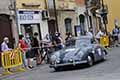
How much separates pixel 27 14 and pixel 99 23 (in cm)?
1767

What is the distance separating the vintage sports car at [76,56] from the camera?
20.6 metres

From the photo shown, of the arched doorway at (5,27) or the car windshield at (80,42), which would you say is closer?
the car windshield at (80,42)

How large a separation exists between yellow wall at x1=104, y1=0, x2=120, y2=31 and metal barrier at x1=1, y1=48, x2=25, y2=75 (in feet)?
93.5

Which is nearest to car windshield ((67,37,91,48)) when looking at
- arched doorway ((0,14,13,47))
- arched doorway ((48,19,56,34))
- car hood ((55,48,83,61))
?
car hood ((55,48,83,61))

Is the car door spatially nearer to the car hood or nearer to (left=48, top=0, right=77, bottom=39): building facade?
the car hood

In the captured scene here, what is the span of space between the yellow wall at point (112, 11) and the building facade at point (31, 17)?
690 inches

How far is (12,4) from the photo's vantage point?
30.7 metres

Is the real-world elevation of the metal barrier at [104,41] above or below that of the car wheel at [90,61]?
below

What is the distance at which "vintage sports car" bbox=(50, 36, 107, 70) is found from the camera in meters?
20.6

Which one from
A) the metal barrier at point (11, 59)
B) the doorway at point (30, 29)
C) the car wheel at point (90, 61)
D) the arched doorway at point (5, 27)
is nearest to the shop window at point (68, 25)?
the doorway at point (30, 29)

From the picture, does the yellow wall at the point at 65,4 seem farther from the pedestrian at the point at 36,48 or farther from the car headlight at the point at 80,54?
the car headlight at the point at 80,54

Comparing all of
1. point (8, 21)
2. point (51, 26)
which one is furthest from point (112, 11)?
point (8, 21)

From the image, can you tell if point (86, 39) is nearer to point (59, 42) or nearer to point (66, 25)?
point (59, 42)

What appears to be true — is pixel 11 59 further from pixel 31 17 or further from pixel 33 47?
pixel 31 17
